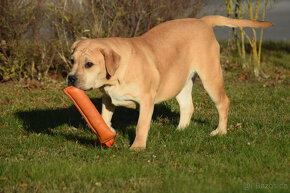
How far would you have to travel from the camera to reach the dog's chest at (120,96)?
5.02 m

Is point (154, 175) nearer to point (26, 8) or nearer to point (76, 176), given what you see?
point (76, 176)

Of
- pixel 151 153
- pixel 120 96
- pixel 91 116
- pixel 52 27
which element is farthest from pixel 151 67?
→ pixel 52 27

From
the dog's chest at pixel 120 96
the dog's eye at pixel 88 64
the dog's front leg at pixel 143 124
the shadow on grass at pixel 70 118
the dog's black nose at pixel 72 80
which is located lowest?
the shadow on grass at pixel 70 118

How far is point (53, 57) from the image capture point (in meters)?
11.3

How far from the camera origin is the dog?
15.9ft

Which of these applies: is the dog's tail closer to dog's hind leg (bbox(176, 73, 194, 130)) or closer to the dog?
the dog

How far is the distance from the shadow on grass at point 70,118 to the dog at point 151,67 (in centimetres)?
72

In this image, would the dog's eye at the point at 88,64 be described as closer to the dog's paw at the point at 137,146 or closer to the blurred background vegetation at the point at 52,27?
the dog's paw at the point at 137,146

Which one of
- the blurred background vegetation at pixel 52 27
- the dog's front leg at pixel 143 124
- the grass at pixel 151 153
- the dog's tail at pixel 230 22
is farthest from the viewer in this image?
the blurred background vegetation at pixel 52 27

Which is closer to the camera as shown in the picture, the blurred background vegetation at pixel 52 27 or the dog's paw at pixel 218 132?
the dog's paw at pixel 218 132

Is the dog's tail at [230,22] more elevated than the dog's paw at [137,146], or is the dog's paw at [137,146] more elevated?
the dog's tail at [230,22]

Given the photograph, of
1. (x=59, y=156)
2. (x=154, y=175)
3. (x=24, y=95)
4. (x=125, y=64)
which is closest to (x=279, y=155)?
(x=154, y=175)

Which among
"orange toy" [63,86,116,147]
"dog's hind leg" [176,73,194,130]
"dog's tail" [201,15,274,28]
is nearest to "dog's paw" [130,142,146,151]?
"orange toy" [63,86,116,147]

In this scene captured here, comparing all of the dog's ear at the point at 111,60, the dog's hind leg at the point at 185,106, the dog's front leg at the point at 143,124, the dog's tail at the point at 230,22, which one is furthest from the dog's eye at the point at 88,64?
the dog's tail at the point at 230,22
